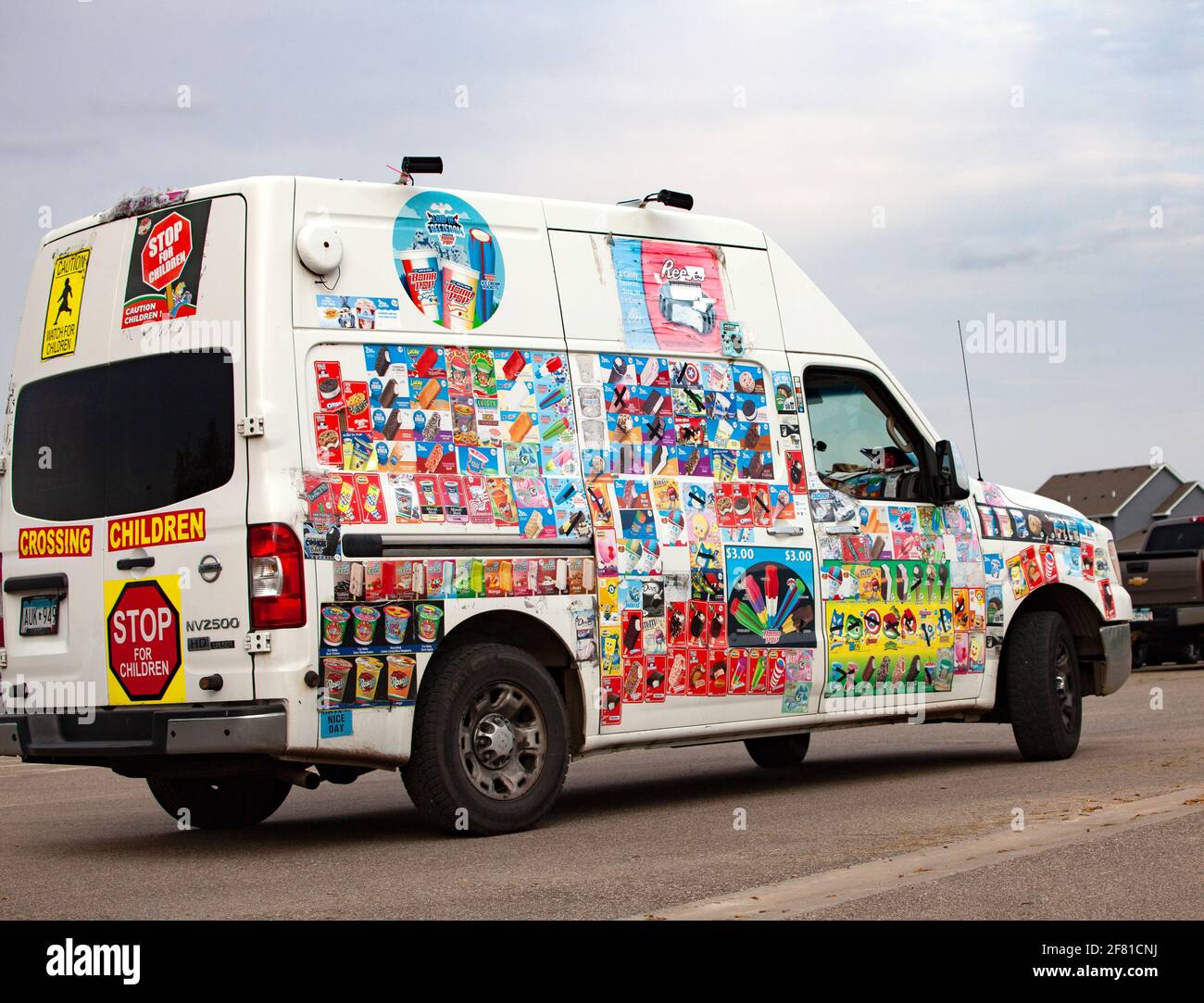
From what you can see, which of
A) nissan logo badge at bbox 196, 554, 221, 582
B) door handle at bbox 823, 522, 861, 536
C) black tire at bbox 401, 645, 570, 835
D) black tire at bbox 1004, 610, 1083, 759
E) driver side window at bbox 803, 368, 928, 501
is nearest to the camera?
nissan logo badge at bbox 196, 554, 221, 582

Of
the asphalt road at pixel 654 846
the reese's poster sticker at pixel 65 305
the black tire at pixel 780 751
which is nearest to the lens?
the asphalt road at pixel 654 846

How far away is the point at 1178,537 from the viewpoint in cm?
2661

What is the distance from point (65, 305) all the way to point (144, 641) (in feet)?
5.98

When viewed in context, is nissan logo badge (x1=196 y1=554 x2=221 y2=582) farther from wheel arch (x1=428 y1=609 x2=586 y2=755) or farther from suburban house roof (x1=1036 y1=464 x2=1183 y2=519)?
suburban house roof (x1=1036 y1=464 x2=1183 y2=519)

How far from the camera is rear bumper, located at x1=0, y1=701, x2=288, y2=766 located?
7.27 metres

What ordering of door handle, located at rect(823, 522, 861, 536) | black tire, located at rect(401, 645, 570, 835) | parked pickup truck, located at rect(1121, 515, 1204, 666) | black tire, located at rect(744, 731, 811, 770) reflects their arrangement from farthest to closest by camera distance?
parked pickup truck, located at rect(1121, 515, 1204, 666) < black tire, located at rect(744, 731, 811, 770) < door handle, located at rect(823, 522, 861, 536) < black tire, located at rect(401, 645, 570, 835)

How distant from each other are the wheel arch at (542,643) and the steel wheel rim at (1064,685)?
368 cm

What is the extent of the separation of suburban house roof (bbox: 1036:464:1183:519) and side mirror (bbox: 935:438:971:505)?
59256 millimetres

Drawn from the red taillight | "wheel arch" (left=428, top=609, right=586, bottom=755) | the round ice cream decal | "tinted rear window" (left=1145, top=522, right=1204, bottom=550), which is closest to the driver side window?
"wheel arch" (left=428, top=609, right=586, bottom=755)

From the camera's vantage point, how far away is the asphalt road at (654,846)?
238 inches

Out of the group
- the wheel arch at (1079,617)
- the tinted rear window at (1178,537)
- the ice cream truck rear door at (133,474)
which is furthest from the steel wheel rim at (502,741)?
the tinted rear window at (1178,537)

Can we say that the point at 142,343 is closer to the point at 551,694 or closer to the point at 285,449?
the point at 285,449

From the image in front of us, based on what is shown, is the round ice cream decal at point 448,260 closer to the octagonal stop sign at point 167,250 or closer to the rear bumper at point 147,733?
the octagonal stop sign at point 167,250

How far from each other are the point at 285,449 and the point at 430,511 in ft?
2.48
